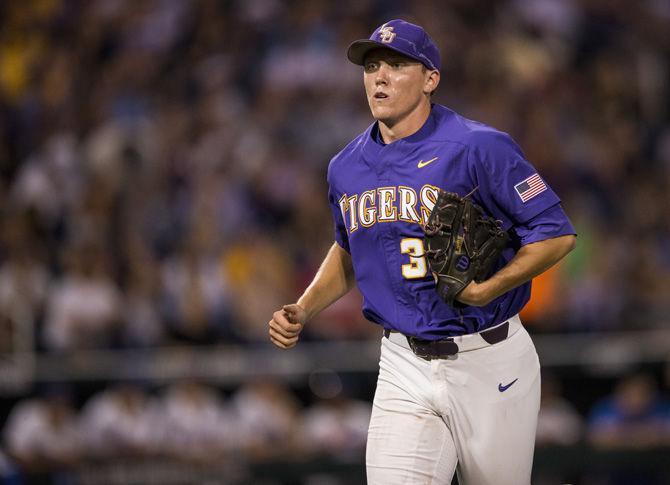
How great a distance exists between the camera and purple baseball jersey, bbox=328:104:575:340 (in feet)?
13.2

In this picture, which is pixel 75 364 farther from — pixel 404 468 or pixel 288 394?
pixel 404 468

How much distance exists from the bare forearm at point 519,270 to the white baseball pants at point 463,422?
0.80ft

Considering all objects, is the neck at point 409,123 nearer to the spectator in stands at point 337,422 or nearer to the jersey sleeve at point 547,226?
the jersey sleeve at point 547,226

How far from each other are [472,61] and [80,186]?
12.5ft

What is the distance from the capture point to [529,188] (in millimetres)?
4027

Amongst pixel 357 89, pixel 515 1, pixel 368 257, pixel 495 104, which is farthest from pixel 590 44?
pixel 368 257

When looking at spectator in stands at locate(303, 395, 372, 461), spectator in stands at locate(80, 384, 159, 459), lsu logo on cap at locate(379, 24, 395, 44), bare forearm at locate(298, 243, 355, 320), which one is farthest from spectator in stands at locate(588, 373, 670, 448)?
lsu logo on cap at locate(379, 24, 395, 44)

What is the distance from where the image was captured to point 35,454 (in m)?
7.74

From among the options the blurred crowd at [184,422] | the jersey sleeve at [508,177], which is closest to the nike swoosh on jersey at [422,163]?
the jersey sleeve at [508,177]

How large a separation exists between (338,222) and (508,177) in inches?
32.6

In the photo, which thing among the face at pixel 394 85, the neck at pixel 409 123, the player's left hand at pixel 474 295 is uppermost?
the face at pixel 394 85

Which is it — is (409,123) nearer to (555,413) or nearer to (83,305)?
(555,413)

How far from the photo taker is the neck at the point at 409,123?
4273 mm

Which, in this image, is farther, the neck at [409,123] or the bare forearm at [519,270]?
the neck at [409,123]
